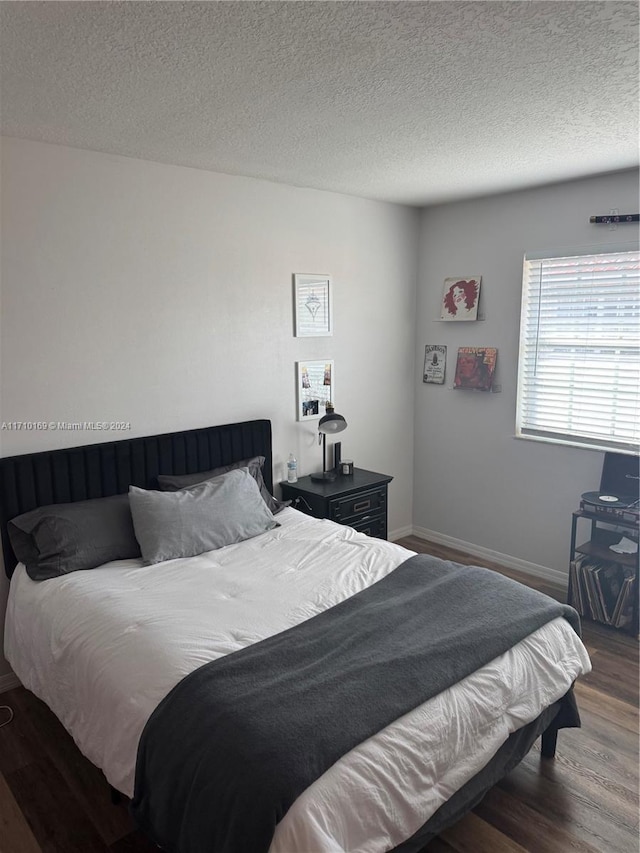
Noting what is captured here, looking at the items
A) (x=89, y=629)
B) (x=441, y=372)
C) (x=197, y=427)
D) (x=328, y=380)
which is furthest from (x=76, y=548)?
(x=441, y=372)

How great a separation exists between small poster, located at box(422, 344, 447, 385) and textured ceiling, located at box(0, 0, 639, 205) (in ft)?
5.10

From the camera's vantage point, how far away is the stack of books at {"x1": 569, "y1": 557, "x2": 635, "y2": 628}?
3.36m

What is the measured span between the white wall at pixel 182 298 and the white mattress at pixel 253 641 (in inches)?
26.7

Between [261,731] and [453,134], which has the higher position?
[453,134]

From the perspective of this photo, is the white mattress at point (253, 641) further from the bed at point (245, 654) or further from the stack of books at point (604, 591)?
the stack of books at point (604, 591)

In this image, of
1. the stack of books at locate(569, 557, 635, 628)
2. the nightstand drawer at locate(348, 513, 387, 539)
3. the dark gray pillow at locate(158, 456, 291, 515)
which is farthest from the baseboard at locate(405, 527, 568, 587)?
the dark gray pillow at locate(158, 456, 291, 515)

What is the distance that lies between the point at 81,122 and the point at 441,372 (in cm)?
293

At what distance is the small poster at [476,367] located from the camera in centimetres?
418

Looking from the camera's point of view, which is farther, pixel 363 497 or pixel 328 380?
pixel 328 380

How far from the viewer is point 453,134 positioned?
8.75 ft

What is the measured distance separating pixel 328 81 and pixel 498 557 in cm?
335

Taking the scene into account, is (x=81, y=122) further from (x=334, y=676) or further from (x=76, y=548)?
(x=334, y=676)

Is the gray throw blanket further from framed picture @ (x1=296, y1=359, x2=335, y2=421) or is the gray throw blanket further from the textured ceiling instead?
the textured ceiling

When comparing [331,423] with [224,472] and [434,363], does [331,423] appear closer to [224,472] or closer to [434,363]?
[224,472]
